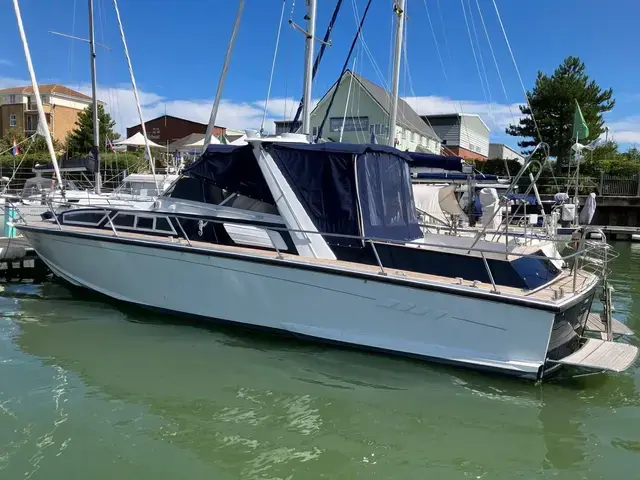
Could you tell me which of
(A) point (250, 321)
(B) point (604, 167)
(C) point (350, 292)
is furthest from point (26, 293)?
(B) point (604, 167)

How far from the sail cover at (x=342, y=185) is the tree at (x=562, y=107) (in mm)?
23607

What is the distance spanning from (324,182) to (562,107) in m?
25.8

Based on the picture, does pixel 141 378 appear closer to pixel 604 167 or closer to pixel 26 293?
pixel 26 293

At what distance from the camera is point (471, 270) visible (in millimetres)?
6312

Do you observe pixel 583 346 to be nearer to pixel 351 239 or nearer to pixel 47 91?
pixel 351 239

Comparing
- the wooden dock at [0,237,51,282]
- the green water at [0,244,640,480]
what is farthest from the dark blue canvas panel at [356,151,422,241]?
the wooden dock at [0,237,51,282]

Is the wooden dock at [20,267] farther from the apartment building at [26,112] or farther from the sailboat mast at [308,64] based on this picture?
the apartment building at [26,112]

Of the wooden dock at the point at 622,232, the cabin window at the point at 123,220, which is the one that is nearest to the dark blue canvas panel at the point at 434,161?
the cabin window at the point at 123,220

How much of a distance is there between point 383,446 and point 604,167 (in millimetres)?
29564

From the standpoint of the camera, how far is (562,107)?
28156 mm

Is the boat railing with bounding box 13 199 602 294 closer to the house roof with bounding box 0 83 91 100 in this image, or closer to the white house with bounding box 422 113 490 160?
the white house with bounding box 422 113 490 160

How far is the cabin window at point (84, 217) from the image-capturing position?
827cm

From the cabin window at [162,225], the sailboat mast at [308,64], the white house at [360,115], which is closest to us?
the cabin window at [162,225]

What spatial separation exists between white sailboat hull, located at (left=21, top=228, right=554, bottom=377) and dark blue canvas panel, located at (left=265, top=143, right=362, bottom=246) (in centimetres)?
81
